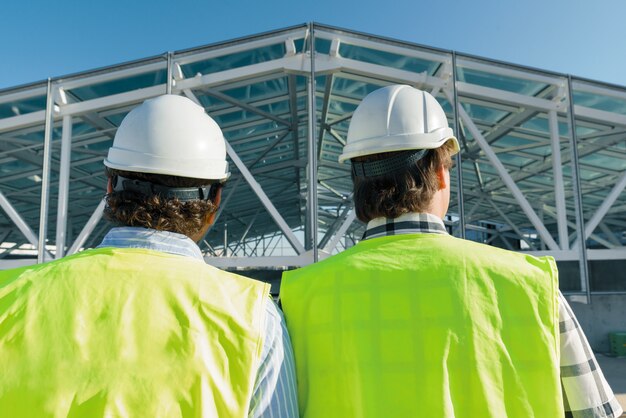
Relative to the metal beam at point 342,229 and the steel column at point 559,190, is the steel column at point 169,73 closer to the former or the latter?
the metal beam at point 342,229

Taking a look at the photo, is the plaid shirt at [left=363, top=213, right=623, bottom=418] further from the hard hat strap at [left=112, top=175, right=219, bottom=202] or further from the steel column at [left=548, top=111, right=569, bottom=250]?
the steel column at [left=548, top=111, right=569, bottom=250]

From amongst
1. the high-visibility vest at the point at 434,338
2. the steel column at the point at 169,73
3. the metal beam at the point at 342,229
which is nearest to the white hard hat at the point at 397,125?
the high-visibility vest at the point at 434,338

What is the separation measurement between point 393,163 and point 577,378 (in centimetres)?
80

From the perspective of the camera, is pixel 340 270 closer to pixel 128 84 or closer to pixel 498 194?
pixel 128 84

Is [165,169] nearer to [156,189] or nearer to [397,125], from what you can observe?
[156,189]

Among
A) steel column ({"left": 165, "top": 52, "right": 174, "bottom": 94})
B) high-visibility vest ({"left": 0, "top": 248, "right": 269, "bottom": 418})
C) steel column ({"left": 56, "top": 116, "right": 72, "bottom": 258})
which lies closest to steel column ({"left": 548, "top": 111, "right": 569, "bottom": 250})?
steel column ({"left": 165, "top": 52, "right": 174, "bottom": 94})

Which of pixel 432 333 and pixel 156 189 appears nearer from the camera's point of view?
pixel 432 333

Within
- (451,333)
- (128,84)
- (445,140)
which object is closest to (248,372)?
(451,333)

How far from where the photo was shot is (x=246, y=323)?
1.12 m

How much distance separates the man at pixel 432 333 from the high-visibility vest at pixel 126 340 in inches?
9.6

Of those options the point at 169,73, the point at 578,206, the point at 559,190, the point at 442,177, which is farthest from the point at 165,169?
the point at 559,190

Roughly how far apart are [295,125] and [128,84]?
4841mm

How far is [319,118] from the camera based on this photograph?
1166 cm

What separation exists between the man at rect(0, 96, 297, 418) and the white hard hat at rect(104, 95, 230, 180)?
0.14 m
